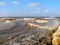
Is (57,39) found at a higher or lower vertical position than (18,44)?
higher

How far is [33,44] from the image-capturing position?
561 inches

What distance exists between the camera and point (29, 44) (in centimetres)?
1459

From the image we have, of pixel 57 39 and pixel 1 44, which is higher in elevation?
pixel 57 39

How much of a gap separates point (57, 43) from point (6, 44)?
5.68m

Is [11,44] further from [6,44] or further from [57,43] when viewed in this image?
[57,43]

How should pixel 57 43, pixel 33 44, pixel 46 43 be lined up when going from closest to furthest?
pixel 57 43 < pixel 46 43 < pixel 33 44

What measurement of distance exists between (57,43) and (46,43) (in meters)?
1.28

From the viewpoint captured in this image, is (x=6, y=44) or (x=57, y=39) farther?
(x=6, y=44)

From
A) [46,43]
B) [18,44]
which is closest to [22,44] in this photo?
[18,44]

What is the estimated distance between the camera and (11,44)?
48.6 feet

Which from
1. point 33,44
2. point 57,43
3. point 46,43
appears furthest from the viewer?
point 33,44

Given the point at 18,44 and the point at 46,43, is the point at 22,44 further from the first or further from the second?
the point at 46,43

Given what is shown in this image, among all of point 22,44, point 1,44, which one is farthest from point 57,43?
point 1,44

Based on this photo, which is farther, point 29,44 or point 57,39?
point 29,44
